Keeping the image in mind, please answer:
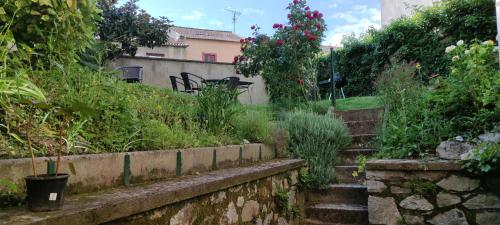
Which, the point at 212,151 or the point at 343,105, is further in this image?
the point at 343,105

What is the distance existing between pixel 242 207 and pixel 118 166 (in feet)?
3.49

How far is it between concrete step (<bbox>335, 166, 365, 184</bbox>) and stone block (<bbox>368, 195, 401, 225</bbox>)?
782mm

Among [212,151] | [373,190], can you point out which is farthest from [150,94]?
[373,190]

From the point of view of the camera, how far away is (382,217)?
3.37 meters

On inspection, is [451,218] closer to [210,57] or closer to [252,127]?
[252,127]

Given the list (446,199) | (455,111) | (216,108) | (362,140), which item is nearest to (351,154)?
(362,140)

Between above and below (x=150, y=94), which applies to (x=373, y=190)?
below

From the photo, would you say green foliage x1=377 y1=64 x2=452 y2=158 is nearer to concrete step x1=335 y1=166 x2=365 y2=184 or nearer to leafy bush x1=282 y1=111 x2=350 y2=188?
concrete step x1=335 y1=166 x2=365 y2=184

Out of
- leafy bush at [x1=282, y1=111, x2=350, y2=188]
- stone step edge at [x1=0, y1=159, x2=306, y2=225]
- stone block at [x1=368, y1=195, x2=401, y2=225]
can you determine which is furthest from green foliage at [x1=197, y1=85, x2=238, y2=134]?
stone block at [x1=368, y1=195, x2=401, y2=225]

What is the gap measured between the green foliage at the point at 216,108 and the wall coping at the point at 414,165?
1426 mm

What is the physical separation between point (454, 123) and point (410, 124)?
53cm

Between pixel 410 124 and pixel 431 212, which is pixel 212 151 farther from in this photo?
pixel 410 124

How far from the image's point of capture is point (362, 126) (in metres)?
5.39

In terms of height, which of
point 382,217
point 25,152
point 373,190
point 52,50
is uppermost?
point 52,50
